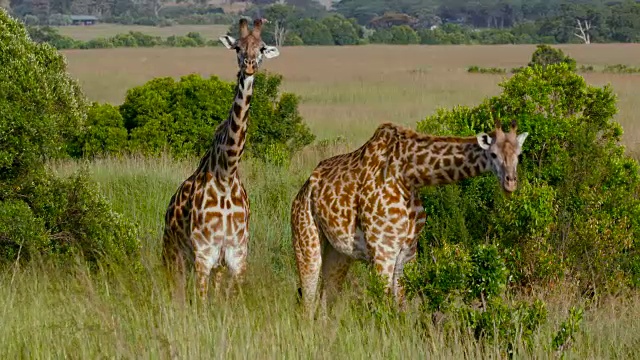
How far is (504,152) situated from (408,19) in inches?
5795

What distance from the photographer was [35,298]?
7.71 m

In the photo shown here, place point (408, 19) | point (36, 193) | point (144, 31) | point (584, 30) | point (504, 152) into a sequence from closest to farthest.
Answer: point (504, 152) < point (36, 193) < point (584, 30) < point (144, 31) < point (408, 19)

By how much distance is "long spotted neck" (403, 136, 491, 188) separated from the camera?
8.04m

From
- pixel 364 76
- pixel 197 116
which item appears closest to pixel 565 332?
pixel 197 116

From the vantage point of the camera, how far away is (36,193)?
9.95m

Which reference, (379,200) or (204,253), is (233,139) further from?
(379,200)

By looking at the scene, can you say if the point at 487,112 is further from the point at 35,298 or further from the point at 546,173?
the point at 35,298

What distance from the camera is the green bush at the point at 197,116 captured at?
17.9 meters

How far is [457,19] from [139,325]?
173 meters

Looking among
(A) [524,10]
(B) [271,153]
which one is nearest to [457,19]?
(A) [524,10]

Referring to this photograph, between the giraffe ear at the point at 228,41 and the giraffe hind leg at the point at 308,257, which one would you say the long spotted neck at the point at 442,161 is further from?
the giraffe ear at the point at 228,41

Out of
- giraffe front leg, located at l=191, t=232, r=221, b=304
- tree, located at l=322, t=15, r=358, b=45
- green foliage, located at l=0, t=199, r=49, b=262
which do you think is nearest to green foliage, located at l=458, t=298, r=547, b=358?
giraffe front leg, located at l=191, t=232, r=221, b=304

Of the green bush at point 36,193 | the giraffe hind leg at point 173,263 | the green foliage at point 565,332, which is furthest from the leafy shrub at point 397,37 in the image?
the green foliage at point 565,332

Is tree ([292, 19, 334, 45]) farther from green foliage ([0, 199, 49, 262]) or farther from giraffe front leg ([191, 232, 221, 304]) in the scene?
giraffe front leg ([191, 232, 221, 304])
